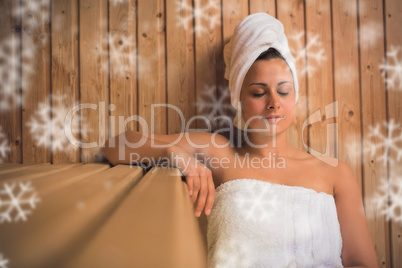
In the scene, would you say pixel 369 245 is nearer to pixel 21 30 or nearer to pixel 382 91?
pixel 382 91

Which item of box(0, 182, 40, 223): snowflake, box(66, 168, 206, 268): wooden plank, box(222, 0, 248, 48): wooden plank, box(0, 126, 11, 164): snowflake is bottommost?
box(66, 168, 206, 268): wooden plank

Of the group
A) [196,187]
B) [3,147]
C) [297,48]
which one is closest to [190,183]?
[196,187]

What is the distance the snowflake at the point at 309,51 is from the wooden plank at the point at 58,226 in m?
1.06

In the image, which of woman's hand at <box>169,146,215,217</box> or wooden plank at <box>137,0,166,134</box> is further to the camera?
wooden plank at <box>137,0,166,134</box>

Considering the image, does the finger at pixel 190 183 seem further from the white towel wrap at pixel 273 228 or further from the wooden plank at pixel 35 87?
the wooden plank at pixel 35 87

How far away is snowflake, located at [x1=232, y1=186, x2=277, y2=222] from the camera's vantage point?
93 cm

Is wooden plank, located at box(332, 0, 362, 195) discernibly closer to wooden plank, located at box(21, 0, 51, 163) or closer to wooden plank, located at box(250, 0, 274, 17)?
wooden plank, located at box(250, 0, 274, 17)

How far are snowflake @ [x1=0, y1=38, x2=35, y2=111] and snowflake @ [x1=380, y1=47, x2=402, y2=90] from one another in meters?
1.66

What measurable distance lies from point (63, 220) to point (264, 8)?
1.24 meters

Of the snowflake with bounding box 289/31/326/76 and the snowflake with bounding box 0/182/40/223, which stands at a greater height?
the snowflake with bounding box 289/31/326/76

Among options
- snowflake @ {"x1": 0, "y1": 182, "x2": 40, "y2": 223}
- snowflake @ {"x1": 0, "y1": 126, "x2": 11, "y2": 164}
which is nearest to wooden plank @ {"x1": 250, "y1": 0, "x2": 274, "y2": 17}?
snowflake @ {"x1": 0, "y1": 182, "x2": 40, "y2": 223}
